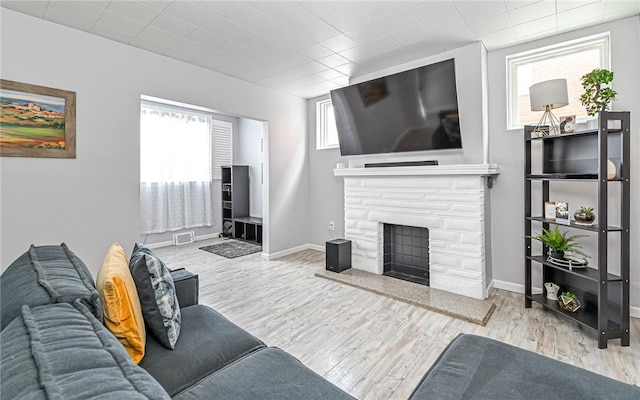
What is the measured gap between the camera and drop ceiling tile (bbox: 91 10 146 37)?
2566 millimetres

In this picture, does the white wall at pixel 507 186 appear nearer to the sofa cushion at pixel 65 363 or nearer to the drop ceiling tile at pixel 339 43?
the drop ceiling tile at pixel 339 43

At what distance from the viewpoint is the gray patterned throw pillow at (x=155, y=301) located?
138 cm

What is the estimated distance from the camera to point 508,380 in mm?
1172

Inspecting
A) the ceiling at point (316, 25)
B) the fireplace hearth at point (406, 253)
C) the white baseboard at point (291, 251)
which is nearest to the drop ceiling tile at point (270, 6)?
the ceiling at point (316, 25)

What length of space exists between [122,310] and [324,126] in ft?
14.0

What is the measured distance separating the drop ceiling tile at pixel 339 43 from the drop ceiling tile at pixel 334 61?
0.18 m

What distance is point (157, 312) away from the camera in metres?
1.39

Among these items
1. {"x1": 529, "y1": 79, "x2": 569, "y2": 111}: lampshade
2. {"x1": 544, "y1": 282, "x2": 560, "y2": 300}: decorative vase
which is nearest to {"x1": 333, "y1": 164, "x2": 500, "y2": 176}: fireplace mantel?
{"x1": 529, "y1": 79, "x2": 569, "y2": 111}: lampshade

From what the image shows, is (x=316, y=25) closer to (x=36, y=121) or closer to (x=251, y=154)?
(x=36, y=121)

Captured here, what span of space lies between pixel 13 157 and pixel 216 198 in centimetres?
383

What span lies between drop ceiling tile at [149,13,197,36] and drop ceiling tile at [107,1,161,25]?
52mm

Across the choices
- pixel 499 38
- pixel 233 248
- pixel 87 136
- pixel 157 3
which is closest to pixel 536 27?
pixel 499 38

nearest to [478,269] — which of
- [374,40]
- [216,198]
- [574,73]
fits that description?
[574,73]

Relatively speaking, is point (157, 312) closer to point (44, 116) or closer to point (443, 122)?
point (44, 116)
